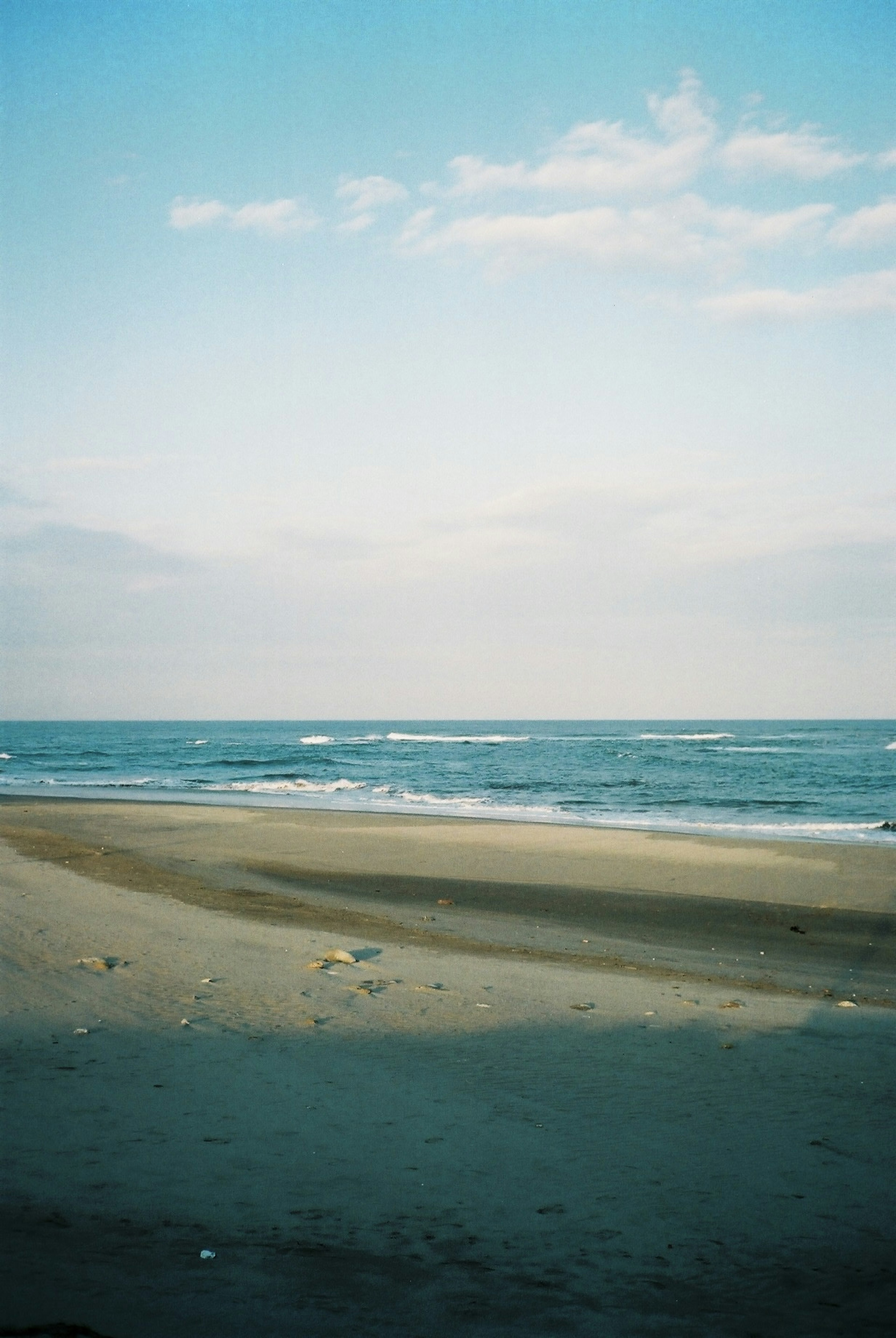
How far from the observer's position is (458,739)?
9962 cm

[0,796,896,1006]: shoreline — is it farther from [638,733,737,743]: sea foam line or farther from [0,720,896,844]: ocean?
[638,733,737,743]: sea foam line

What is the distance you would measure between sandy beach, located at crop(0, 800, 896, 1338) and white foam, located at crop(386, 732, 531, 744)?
75.9 m

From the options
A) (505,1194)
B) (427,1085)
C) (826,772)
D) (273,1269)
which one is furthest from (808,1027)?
(826,772)

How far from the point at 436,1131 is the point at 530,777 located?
39507 millimetres

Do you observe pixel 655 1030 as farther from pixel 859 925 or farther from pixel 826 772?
pixel 826 772

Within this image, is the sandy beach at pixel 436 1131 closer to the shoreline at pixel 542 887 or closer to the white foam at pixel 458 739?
the shoreline at pixel 542 887

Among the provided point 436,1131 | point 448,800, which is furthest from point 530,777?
point 436,1131

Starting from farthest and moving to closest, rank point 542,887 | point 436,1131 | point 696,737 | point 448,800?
1. point 696,737
2. point 448,800
3. point 542,887
4. point 436,1131

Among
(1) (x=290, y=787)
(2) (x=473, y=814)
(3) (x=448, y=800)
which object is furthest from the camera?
(1) (x=290, y=787)

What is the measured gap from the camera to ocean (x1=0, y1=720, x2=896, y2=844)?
90.5 ft

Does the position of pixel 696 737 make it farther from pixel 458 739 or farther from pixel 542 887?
pixel 542 887

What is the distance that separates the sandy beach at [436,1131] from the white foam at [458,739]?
7589 centimetres

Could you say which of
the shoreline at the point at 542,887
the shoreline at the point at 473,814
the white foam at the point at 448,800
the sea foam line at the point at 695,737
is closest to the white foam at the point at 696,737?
the sea foam line at the point at 695,737

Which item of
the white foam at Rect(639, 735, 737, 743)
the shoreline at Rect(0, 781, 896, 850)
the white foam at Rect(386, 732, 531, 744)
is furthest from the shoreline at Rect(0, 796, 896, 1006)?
the white foam at Rect(639, 735, 737, 743)
